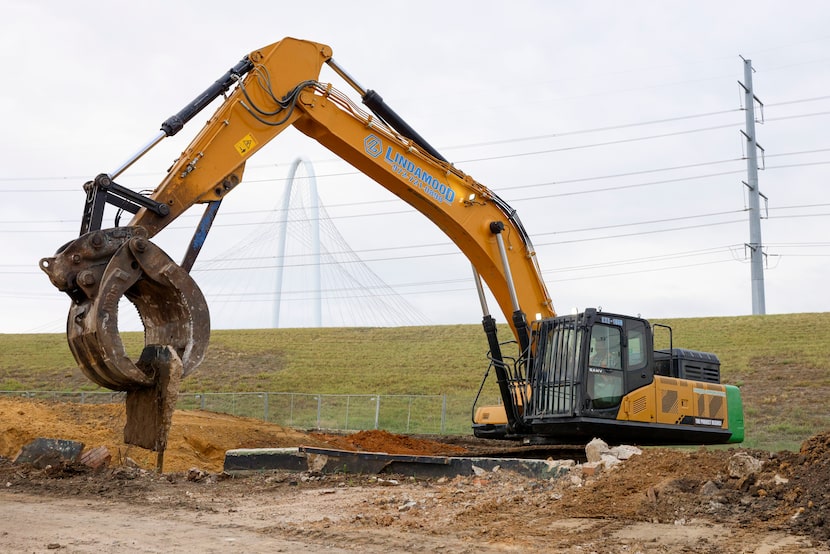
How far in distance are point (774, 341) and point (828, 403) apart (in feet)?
37.6

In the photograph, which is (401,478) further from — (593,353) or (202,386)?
(202,386)

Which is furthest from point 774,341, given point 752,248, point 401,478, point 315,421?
point 401,478

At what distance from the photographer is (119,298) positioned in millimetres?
10125

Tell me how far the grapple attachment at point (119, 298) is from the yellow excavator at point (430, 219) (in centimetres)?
2

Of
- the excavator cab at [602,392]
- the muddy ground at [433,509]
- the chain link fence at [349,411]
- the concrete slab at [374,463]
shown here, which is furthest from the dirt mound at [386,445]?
the chain link fence at [349,411]

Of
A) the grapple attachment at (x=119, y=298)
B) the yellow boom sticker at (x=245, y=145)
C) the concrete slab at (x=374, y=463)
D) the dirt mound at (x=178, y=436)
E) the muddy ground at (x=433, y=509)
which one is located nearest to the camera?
the muddy ground at (x=433, y=509)

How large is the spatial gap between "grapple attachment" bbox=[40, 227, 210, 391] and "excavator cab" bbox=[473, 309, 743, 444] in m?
5.43

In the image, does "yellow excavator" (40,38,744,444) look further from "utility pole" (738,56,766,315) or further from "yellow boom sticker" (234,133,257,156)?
"utility pole" (738,56,766,315)

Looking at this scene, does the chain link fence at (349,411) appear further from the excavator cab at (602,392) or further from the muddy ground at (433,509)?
the muddy ground at (433,509)

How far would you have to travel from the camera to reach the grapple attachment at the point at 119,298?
9.89 meters

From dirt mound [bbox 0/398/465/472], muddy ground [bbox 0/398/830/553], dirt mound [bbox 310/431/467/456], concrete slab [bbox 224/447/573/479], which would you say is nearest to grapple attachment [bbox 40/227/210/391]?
muddy ground [bbox 0/398/830/553]

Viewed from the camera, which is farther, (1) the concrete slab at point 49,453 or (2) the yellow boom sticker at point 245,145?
(2) the yellow boom sticker at point 245,145

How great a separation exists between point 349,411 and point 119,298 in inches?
826

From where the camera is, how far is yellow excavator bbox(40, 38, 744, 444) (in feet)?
33.8
